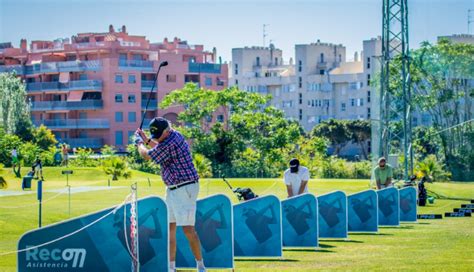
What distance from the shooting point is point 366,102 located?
490ft

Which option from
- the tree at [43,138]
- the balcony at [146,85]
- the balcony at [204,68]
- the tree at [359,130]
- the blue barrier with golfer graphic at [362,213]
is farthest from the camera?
the tree at [359,130]

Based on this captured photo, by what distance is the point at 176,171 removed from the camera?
561 inches

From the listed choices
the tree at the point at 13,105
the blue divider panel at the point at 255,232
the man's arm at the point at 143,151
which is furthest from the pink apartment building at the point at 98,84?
the man's arm at the point at 143,151

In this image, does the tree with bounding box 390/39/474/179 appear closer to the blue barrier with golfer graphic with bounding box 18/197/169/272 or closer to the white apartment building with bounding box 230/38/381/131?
the blue barrier with golfer graphic with bounding box 18/197/169/272

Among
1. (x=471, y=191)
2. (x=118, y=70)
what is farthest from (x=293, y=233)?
(x=118, y=70)

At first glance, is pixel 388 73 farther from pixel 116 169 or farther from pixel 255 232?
pixel 255 232

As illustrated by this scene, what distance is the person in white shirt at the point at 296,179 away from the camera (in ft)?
68.7

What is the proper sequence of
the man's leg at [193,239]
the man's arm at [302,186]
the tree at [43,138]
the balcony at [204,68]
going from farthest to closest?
the balcony at [204,68], the tree at [43,138], the man's arm at [302,186], the man's leg at [193,239]

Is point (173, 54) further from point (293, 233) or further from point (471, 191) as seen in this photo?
point (293, 233)

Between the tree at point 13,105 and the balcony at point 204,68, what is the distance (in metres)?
24.3

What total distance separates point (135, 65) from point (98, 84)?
462cm

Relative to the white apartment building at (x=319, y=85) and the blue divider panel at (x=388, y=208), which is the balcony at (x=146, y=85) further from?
the blue divider panel at (x=388, y=208)

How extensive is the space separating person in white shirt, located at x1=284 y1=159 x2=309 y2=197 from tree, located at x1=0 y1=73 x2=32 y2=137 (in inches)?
3037

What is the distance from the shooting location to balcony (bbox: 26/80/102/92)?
389 feet
